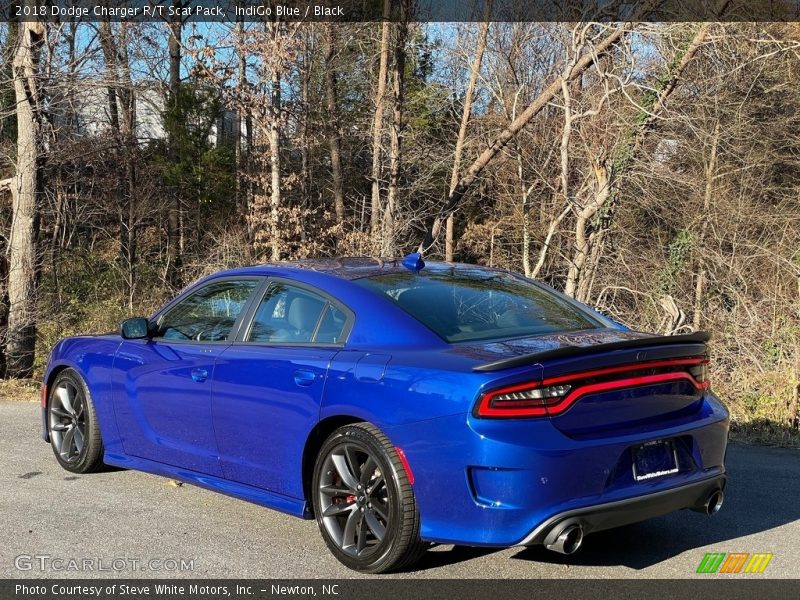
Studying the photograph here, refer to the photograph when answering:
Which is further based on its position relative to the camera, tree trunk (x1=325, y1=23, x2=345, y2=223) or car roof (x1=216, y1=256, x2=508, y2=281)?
tree trunk (x1=325, y1=23, x2=345, y2=223)

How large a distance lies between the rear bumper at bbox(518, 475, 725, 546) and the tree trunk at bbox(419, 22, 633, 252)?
10.6 meters

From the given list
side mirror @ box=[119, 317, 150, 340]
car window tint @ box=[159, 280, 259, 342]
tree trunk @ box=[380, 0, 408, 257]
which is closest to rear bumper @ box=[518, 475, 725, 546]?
car window tint @ box=[159, 280, 259, 342]

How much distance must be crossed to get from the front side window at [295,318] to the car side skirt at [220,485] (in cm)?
83

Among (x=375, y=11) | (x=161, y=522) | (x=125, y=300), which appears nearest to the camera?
(x=161, y=522)

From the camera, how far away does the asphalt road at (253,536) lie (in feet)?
14.8

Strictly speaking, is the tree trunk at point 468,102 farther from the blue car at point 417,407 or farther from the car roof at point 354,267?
the blue car at point 417,407

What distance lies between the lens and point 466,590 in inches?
166

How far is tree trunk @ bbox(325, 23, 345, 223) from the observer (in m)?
25.6

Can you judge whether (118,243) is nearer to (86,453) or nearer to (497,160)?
(497,160)

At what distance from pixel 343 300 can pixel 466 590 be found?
1.63 meters

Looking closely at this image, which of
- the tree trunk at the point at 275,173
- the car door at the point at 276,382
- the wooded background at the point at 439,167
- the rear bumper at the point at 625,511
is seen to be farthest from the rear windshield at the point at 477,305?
the tree trunk at the point at 275,173

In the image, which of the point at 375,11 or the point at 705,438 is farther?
the point at 375,11

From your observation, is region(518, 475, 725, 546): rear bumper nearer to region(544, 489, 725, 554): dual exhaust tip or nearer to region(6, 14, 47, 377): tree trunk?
region(544, 489, 725, 554): dual exhaust tip

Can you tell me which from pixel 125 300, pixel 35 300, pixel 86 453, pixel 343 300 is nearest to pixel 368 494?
pixel 343 300
